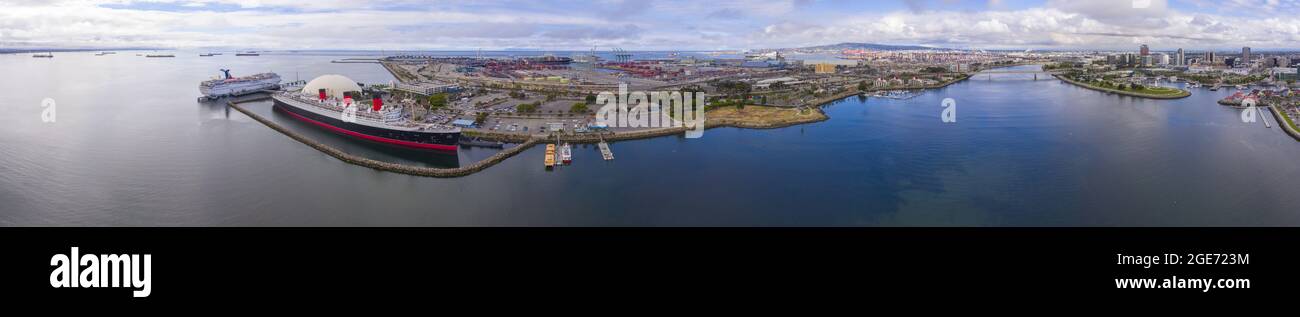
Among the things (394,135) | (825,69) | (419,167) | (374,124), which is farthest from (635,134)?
(825,69)

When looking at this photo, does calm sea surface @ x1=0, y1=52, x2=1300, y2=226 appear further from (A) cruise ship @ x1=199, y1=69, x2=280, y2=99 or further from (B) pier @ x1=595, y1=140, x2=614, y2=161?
(A) cruise ship @ x1=199, y1=69, x2=280, y2=99

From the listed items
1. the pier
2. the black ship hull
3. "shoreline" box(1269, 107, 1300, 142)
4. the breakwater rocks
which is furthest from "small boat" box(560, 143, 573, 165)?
"shoreline" box(1269, 107, 1300, 142)

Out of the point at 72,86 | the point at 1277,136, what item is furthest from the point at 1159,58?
the point at 72,86

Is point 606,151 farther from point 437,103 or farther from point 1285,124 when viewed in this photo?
point 1285,124

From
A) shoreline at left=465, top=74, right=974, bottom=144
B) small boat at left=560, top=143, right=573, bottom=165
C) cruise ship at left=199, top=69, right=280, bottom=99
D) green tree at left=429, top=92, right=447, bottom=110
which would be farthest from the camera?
cruise ship at left=199, top=69, right=280, bottom=99

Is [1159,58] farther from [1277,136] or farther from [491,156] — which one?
[491,156]

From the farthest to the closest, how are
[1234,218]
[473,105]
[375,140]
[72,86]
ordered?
[72,86], [473,105], [375,140], [1234,218]
